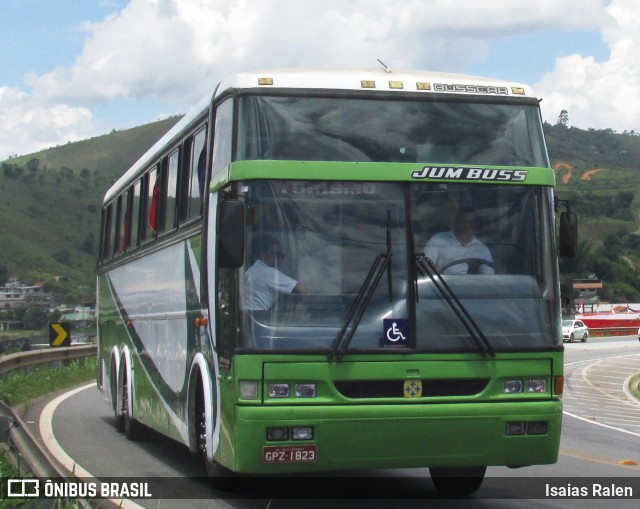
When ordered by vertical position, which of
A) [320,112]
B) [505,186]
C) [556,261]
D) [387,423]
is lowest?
[387,423]

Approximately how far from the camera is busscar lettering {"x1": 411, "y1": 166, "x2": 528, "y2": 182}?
372 inches

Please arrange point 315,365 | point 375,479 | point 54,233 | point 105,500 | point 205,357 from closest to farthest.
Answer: point 105,500 < point 315,365 < point 205,357 < point 375,479 < point 54,233

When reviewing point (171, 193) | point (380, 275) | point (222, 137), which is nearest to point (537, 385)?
point (380, 275)

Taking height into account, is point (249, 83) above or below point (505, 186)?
above

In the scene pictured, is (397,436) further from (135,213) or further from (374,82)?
(135,213)

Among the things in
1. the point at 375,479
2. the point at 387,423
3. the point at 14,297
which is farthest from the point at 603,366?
the point at 14,297

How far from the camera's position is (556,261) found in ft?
31.6

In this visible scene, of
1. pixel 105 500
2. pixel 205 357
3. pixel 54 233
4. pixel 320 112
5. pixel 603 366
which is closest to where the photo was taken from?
pixel 105 500

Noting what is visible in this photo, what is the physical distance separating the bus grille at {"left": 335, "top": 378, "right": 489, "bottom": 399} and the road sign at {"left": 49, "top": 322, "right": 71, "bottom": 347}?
2307 cm

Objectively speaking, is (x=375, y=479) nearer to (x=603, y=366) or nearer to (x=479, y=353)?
(x=479, y=353)

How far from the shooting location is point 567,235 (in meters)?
9.82

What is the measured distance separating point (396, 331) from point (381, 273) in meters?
0.44

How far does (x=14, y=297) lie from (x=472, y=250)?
97.3 metres

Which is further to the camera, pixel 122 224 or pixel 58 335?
pixel 58 335
